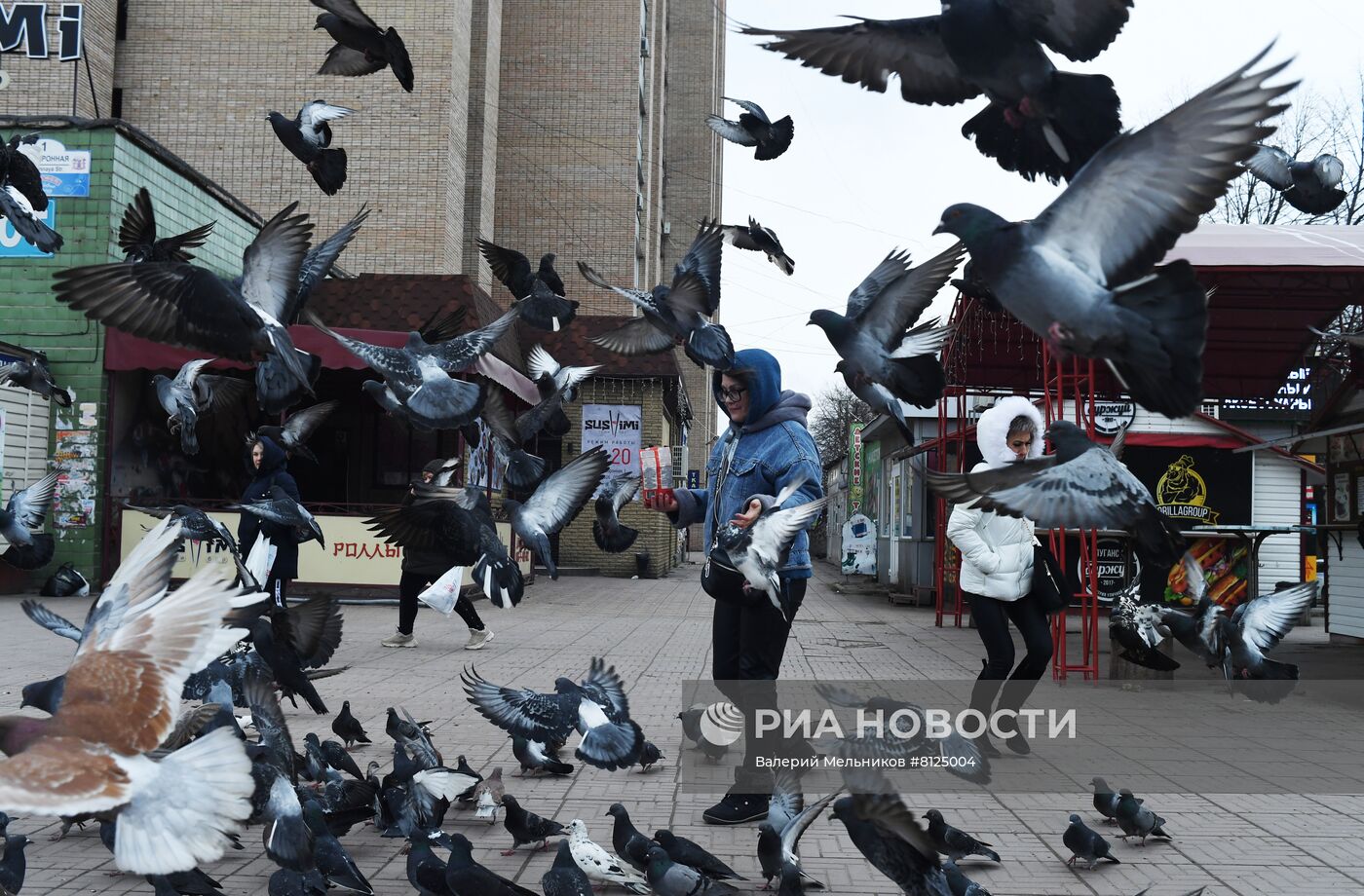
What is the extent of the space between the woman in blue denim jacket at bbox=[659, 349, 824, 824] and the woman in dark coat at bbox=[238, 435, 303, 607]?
105 inches

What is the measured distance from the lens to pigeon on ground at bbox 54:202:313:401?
264 centimetres

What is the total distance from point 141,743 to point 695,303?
1962 mm

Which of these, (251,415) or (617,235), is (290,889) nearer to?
(251,415)

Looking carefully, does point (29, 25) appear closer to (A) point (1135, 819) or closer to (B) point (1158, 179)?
(A) point (1135, 819)

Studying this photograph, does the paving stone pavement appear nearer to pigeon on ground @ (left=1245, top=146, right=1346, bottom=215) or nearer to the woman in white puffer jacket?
the woman in white puffer jacket

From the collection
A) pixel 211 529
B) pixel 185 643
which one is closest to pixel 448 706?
pixel 211 529

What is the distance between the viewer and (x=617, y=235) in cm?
3189

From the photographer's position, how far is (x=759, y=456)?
15.5 feet

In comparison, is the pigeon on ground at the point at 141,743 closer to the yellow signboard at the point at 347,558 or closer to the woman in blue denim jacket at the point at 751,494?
the woman in blue denim jacket at the point at 751,494

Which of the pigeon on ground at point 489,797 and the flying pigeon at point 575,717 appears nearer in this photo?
the flying pigeon at point 575,717

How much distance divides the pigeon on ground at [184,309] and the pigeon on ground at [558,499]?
122 cm

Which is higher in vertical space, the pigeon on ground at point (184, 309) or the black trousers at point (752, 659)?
the pigeon on ground at point (184, 309)

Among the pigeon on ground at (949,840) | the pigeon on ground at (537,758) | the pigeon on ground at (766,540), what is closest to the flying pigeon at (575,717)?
the pigeon on ground at (537,758)

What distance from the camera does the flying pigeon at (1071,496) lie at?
1.92 m
